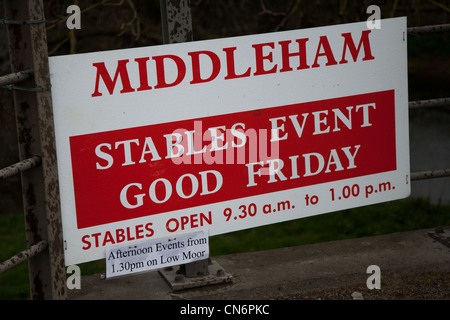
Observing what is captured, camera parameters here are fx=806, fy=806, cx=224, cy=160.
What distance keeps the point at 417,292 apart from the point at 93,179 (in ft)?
5.05

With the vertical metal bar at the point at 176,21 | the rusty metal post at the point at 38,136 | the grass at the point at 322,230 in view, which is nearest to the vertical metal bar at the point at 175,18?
the vertical metal bar at the point at 176,21

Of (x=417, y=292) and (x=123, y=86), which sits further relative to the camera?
(x=417, y=292)

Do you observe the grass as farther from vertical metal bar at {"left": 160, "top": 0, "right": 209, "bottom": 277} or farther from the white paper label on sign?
vertical metal bar at {"left": 160, "top": 0, "right": 209, "bottom": 277}

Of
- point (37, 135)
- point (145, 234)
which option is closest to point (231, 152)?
point (145, 234)

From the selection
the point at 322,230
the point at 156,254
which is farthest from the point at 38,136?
the point at 322,230

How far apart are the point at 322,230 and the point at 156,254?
9.44ft

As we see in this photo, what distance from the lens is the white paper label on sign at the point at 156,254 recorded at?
3365 millimetres

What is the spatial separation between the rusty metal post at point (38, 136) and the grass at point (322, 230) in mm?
2026

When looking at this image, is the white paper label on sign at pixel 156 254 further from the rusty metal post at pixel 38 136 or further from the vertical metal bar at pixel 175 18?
the vertical metal bar at pixel 175 18

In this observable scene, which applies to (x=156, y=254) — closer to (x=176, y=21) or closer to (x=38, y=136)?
(x=38, y=136)

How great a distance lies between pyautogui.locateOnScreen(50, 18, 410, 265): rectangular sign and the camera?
3.23m

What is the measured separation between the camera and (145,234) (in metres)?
3.40

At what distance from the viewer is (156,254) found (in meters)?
3.44
